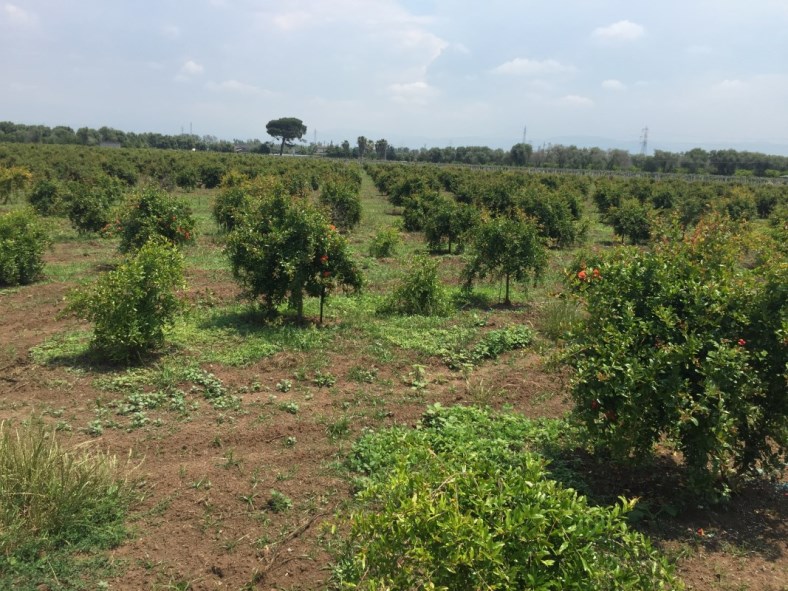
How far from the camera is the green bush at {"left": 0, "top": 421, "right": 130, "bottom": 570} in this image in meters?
3.60

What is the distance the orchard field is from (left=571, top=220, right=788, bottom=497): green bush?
0.02 meters

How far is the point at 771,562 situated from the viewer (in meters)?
3.65

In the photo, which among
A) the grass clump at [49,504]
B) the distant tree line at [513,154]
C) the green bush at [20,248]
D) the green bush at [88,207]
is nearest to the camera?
the grass clump at [49,504]

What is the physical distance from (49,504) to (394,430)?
2.61m

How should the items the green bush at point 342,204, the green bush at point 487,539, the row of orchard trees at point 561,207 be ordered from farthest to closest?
the green bush at point 342,204
the row of orchard trees at point 561,207
the green bush at point 487,539

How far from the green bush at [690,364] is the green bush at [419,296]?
15.5 feet

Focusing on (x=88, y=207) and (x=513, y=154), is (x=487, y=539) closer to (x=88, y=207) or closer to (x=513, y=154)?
(x=88, y=207)

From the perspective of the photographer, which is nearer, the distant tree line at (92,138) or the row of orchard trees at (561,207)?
the row of orchard trees at (561,207)

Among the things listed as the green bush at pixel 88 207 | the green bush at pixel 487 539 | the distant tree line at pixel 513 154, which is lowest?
the green bush at pixel 487 539

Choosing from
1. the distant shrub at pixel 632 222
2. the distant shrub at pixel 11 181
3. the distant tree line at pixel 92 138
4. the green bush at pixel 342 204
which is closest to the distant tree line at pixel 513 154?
the distant tree line at pixel 92 138

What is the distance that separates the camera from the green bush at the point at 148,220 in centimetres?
1104

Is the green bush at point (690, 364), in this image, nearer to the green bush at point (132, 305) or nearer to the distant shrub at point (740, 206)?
the green bush at point (132, 305)

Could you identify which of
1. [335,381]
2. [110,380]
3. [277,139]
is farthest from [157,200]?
[277,139]

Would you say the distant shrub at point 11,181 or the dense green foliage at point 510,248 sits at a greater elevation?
the distant shrub at point 11,181
